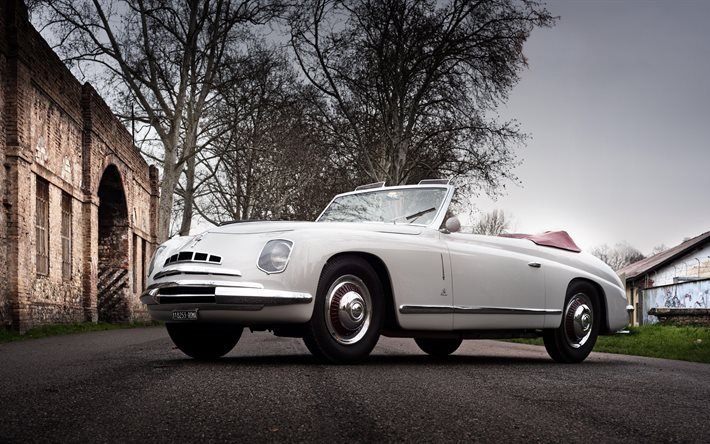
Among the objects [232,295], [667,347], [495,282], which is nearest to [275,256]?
[232,295]

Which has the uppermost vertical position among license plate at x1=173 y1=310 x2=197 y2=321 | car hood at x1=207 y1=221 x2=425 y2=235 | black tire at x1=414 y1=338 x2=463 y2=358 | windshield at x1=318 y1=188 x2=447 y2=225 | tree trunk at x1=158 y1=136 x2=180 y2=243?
tree trunk at x1=158 y1=136 x2=180 y2=243

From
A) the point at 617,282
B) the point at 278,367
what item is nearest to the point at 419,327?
the point at 278,367

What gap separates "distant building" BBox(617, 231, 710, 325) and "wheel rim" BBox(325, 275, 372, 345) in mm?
32996

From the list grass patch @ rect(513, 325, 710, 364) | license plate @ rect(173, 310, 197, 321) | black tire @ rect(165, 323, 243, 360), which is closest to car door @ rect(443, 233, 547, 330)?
black tire @ rect(165, 323, 243, 360)

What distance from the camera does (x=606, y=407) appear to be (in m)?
4.46

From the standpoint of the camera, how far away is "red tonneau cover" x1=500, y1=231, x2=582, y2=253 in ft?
26.7

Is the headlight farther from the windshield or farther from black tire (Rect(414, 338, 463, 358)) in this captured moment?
black tire (Rect(414, 338, 463, 358))

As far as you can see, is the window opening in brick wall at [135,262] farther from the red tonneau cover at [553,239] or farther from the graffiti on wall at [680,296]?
the red tonneau cover at [553,239]

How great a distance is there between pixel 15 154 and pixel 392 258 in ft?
36.2

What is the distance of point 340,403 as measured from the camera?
4.25 meters

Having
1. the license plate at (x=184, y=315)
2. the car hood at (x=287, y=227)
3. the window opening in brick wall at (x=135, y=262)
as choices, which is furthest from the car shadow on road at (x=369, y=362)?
the window opening in brick wall at (x=135, y=262)

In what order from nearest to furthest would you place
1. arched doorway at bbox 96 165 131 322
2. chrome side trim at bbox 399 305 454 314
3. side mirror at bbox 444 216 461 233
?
chrome side trim at bbox 399 305 454 314
side mirror at bbox 444 216 461 233
arched doorway at bbox 96 165 131 322

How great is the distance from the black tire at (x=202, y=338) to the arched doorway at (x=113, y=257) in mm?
21018

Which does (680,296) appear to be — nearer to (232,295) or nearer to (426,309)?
(426,309)
